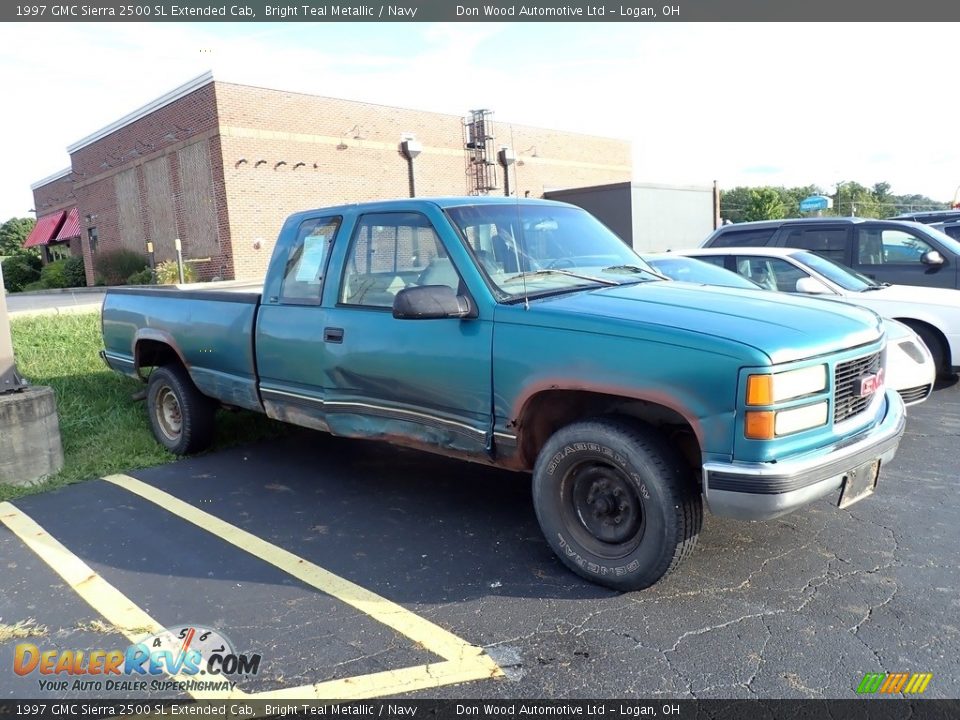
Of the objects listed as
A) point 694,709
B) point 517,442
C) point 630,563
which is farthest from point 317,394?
point 694,709

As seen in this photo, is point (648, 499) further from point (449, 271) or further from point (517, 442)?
point (449, 271)

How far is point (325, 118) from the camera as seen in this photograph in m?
27.3

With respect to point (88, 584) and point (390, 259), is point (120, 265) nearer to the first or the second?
point (390, 259)

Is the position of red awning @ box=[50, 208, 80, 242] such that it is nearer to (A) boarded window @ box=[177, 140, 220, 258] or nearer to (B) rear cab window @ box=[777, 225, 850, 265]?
(A) boarded window @ box=[177, 140, 220, 258]

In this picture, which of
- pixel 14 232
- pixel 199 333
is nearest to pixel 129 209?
pixel 199 333

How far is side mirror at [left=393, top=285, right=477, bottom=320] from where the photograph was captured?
3.79 m

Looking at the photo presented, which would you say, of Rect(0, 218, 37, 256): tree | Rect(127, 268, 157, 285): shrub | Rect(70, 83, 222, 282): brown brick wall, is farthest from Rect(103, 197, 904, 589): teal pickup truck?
Rect(0, 218, 37, 256): tree

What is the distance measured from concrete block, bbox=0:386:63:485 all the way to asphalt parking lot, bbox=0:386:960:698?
341 millimetres

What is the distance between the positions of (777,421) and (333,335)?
107 inches

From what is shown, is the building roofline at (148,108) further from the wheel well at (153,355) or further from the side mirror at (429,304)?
the side mirror at (429,304)

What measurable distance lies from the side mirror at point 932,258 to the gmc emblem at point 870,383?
18.4 ft

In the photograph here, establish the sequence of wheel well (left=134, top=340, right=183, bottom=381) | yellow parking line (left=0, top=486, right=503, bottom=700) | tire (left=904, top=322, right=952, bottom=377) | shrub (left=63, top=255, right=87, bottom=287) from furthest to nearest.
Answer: shrub (left=63, top=255, right=87, bottom=287), tire (left=904, top=322, right=952, bottom=377), wheel well (left=134, top=340, right=183, bottom=381), yellow parking line (left=0, top=486, right=503, bottom=700)

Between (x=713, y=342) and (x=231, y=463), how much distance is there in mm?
4343

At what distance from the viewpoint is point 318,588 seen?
3.77 m
